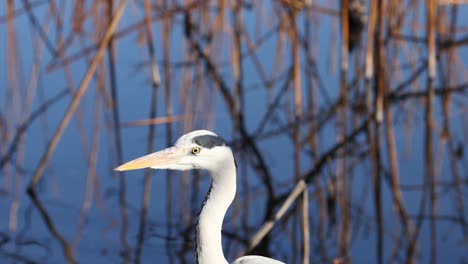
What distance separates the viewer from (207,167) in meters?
2.13

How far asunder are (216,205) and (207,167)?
92 mm

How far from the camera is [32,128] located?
170 inches

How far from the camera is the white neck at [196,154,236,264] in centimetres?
214

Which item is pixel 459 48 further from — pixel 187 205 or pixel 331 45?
pixel 187 205

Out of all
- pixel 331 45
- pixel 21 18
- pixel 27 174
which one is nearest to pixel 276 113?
pixel 331 45

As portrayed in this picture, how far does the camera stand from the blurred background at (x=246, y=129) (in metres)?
3.49

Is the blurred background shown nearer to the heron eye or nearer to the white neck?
the white neck

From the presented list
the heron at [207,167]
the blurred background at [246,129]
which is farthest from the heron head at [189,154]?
the blurred background at [246,129]

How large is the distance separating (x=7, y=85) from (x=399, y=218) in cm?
209

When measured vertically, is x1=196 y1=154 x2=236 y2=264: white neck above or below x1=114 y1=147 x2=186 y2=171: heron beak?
below

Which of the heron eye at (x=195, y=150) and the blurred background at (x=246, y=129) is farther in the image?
the blurred background at (x=246, y=129)

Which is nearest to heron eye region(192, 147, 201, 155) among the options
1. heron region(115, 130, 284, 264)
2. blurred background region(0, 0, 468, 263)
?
heron region(115, 130, 284, 264)

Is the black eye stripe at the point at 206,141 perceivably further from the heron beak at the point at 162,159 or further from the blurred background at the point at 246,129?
the blurred background at the point at 246,129

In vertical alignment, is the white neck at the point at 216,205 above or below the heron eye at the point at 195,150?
below
